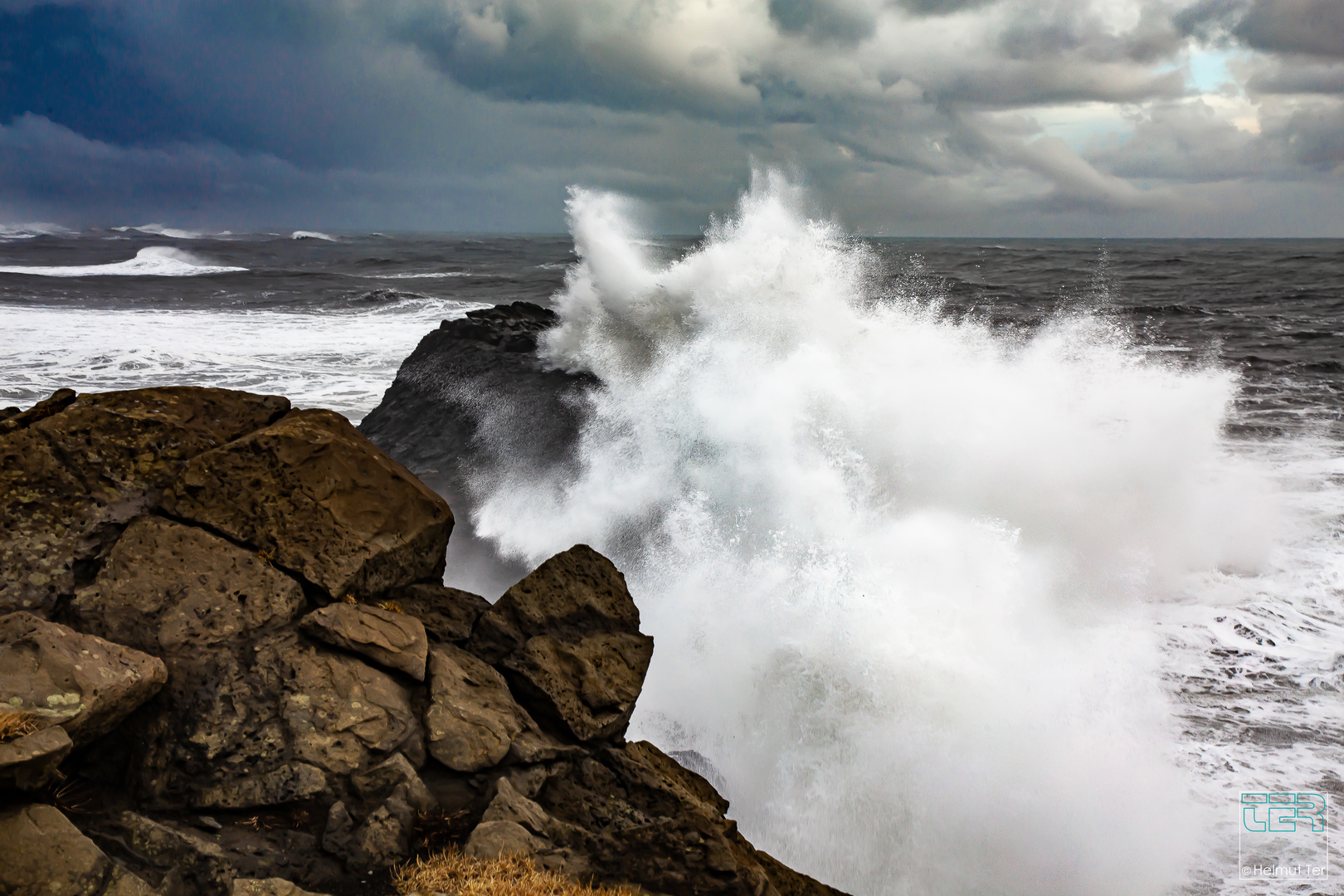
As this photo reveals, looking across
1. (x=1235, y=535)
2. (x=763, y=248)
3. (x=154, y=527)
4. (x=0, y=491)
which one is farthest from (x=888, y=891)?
(x=763, y=248)

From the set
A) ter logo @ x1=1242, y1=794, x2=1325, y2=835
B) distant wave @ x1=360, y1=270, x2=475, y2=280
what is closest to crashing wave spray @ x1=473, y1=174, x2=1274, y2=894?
ter logo @ x1=1242, y1=794, x2=1325, y2=835

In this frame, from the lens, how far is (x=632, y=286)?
1303cm

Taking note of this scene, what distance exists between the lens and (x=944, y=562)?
8.42 meters

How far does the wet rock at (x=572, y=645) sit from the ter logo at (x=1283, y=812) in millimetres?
4606

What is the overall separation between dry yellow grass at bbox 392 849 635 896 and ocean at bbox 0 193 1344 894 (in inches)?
113

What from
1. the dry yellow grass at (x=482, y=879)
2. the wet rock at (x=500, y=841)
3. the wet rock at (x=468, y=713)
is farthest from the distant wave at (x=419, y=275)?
the dry yellow grass at (x=482, y=879)

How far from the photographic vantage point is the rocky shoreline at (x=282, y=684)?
328 cm

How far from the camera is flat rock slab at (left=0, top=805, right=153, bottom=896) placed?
9.32ft

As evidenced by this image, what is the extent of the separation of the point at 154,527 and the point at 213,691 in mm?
1045

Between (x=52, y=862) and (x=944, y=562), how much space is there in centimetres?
759

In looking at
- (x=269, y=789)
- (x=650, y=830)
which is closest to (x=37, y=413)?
(x=269, y=789)

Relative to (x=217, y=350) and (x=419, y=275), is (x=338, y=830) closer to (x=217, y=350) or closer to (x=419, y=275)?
(x=217, y=350)

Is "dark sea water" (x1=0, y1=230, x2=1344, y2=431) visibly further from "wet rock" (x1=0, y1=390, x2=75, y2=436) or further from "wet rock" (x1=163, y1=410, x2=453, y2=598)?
"wet rock" (x1=163, y1=410, x2=453, y2=598)

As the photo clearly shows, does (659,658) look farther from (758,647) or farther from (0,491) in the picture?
(0,491)
